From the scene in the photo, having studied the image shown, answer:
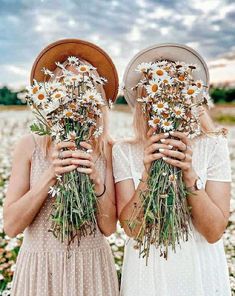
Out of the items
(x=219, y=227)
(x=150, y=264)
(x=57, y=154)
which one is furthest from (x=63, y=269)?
(x=219, y=227)

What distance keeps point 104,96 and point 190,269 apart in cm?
85

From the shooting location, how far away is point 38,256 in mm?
2607

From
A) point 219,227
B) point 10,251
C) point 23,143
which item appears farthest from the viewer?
point 10,251

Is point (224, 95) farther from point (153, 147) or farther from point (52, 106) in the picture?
point (52, 106)

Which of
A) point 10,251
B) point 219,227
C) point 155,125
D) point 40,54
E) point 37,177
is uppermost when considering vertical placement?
point 40,54

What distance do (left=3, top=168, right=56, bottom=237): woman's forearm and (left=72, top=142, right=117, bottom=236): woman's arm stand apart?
0.16 meters

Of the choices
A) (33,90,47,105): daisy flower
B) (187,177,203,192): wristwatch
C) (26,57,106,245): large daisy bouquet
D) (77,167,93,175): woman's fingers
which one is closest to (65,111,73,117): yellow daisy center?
(26,57,106,245): large daisy bouquet

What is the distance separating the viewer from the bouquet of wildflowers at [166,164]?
7.41 ft

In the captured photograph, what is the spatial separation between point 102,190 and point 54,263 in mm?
409

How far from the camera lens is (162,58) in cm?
259

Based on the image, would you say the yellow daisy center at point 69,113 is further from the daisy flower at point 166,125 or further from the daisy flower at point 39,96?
the daisy flower at point 166,125

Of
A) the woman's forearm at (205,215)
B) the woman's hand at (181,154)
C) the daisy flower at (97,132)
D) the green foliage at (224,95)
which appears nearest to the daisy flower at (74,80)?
the daisy flower at (97,132)

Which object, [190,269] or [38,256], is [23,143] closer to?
[38,256]

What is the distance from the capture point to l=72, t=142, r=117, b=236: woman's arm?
234cm
